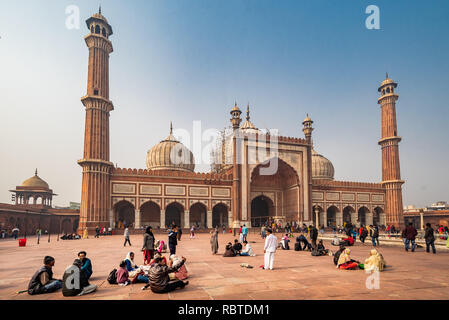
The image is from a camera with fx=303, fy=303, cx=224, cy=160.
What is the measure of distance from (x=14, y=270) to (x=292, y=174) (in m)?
28.1

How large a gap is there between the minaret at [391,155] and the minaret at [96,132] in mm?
31034

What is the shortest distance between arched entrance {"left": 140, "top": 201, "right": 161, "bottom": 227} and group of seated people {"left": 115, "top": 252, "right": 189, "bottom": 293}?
23434 millimetres

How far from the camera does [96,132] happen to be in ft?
A: 84.2

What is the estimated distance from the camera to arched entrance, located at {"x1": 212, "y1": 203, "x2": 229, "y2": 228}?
1309 inches

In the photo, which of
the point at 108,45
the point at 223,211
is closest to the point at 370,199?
the point at 223,211

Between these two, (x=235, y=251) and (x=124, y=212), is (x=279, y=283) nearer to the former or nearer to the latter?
(x=235, y=251)

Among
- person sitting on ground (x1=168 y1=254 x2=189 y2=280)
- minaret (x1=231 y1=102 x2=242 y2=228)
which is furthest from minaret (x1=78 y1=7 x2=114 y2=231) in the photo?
person sitting on ground (x1=168 y1=254 x2=189 y2=280)

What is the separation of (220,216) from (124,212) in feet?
33.7

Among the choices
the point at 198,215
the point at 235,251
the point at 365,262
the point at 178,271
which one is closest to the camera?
the point at 178,271

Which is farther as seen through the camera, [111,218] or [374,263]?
[111,218]

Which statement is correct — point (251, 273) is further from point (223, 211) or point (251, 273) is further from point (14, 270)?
point (223, 211)

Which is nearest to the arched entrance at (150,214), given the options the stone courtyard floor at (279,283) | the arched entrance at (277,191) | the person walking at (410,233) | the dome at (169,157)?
the dome at (169,157)

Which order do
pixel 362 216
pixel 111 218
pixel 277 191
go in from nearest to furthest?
pixel 111 218, pixel 277 191, pixel 362 216

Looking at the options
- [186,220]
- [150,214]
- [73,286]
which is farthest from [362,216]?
[73,286]
